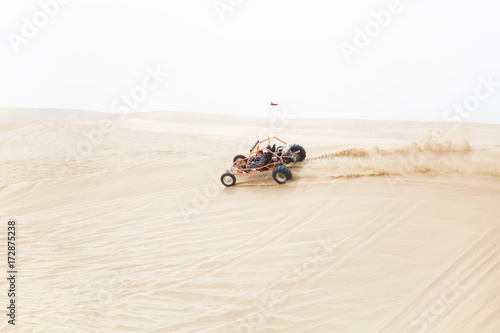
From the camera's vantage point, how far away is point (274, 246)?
534 centimetres

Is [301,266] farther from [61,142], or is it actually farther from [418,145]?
[61,142]

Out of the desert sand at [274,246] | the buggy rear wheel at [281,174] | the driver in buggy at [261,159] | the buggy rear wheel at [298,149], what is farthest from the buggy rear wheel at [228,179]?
the buggy rear wheel at [298,149]

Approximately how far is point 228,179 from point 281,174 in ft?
4.08

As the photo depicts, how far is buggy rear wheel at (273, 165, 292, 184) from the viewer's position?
6.90 m

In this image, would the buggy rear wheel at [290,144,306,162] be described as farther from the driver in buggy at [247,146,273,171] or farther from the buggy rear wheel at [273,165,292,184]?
the buggy rear wheel at [273,165,292,184]

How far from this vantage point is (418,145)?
22.8ft

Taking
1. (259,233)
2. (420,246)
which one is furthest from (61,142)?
(420,246)

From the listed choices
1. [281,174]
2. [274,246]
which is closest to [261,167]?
[281,174]

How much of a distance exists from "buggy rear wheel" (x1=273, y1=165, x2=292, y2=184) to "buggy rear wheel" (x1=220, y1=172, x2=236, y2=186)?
3.17 feet

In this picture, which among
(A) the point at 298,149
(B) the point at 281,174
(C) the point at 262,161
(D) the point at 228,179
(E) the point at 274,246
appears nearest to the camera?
(E) the point at 274,246

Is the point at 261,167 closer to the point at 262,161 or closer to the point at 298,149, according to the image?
the point at 262,161

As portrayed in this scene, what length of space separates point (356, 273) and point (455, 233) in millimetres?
1493

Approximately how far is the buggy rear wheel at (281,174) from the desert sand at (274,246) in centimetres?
15

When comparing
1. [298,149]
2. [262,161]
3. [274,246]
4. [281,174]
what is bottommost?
[274,246]
